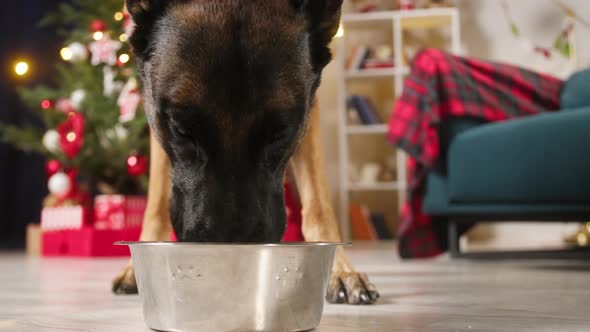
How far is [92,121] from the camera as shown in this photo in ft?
11.1

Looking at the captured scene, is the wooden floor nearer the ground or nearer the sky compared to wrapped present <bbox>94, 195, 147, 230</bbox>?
nearer the ground

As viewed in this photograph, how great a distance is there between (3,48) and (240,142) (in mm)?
3938

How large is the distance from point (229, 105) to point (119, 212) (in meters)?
2.32

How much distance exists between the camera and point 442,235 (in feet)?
8.63

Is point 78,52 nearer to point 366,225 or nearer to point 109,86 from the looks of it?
point 109,86

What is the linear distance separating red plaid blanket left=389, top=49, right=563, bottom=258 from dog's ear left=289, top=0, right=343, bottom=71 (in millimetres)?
1216

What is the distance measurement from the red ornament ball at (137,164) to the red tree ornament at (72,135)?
11.8 inches

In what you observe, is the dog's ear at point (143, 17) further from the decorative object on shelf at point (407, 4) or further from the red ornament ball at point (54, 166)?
the decorative object on shelf at point (407, 4)

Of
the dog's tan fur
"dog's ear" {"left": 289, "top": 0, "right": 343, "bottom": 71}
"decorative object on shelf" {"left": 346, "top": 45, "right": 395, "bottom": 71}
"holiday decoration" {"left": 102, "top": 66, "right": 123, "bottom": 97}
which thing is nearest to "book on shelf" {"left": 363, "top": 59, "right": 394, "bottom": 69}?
"decorative object on shelf" {"left": 346, "top": 45, "right": 395, "bottom": 71}

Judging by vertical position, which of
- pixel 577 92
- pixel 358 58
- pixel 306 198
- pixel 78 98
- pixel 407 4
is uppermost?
pixel 407 4

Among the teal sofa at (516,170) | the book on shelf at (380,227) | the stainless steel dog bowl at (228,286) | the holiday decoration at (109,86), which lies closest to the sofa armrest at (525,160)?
the teal sofa at (516,170)

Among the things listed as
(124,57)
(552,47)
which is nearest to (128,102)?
(124,57)

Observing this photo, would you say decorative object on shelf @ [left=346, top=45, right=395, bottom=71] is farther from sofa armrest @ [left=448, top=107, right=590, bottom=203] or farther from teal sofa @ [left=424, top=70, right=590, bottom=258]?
sofa armrest @ [left=448, top=107, right=590, bottom=203]

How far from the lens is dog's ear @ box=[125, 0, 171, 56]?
118 cm
